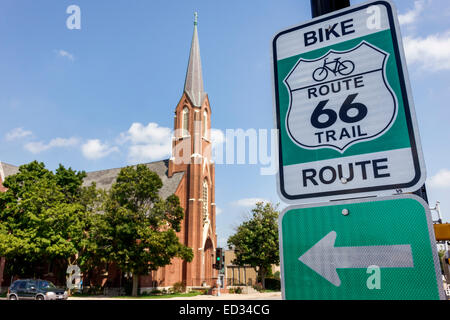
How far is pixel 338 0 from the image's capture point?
6.19 feet

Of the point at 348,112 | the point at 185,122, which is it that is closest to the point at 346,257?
the point at 348,112

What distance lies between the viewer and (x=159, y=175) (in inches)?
1700

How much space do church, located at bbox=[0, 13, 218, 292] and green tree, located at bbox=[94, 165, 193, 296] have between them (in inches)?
215

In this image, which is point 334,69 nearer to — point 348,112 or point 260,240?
point 348,112

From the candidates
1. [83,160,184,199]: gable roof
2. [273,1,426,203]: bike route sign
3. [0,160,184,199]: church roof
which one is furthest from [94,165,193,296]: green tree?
[273,1,426,203]: bike route sign

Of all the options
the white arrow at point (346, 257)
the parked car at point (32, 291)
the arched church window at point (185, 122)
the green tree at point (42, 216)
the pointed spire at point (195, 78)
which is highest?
the pointed spire at point (195, 78)

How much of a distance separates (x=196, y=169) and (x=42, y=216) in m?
17.5

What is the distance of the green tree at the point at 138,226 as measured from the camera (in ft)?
88.5

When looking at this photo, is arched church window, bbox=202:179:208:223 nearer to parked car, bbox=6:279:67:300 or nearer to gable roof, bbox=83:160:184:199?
gable roof, bbox=83:160:184:199

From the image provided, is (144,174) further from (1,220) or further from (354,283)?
(354,283)

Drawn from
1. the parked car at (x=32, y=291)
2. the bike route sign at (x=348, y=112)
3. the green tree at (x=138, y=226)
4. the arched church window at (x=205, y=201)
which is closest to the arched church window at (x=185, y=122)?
the arched church window at (x=205, y=201)

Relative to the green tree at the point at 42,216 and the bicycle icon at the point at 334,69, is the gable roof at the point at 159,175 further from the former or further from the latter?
the bicycle icon at the point at 334,69

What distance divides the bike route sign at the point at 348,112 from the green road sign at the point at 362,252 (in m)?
0.10
